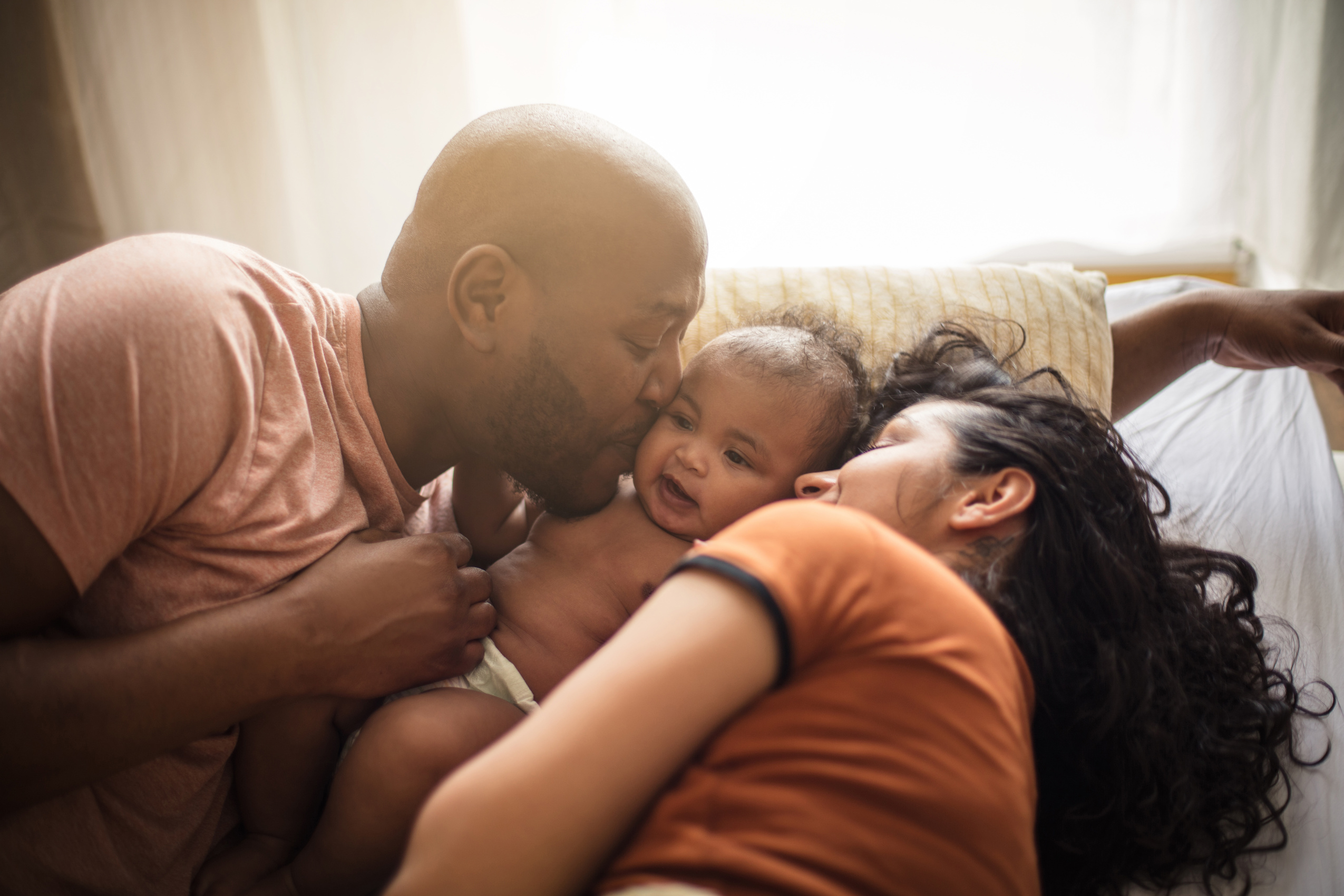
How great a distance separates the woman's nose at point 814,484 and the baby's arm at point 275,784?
Result: 2.39 feet

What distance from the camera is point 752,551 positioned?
618mm

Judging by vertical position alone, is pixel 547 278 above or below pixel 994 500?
above

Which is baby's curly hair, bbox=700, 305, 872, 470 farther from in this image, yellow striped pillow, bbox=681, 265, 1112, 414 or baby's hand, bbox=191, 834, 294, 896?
baby's hand, bbox=191, 834, 294, 896

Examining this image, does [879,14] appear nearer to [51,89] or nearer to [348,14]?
[348,14]

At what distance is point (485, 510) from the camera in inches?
56.9

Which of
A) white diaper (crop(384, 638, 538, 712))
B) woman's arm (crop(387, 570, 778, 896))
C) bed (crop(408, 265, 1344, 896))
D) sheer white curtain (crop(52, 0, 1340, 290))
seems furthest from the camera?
sheer white curtain (crop(52, 0, 1340, 290))

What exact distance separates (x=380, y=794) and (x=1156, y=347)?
181 cm

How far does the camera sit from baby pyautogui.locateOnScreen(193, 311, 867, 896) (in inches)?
35.1

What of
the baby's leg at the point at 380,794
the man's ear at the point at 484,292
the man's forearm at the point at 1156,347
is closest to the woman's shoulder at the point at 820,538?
the baby's leg at the point at 380,794

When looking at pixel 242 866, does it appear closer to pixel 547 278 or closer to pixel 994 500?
pixel 547 278

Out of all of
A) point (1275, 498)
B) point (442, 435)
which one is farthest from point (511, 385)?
point (1275, 498)

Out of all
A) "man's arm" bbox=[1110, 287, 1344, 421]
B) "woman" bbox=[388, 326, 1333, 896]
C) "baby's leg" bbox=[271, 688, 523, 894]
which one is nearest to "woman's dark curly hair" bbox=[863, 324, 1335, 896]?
"woman" bbox=[388, 326, 1333, 896]

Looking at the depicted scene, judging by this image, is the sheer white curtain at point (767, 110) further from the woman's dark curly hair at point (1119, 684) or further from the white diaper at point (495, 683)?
the white diaper at point (495, 683)

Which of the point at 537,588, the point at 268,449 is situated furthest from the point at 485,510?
the point at 268,449
